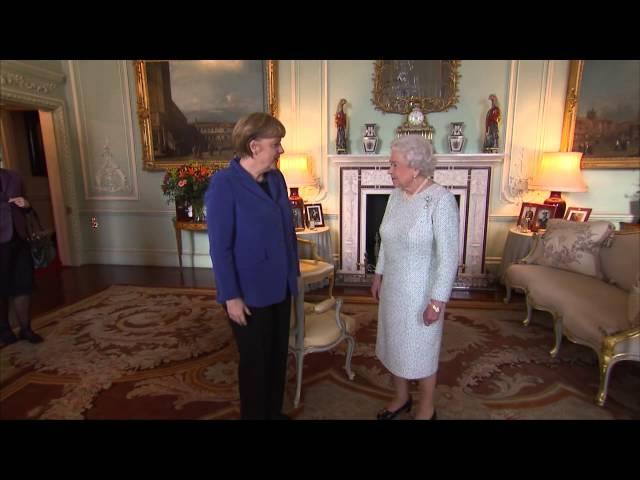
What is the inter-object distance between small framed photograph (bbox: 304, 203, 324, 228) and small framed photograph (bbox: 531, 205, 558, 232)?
2231 mm

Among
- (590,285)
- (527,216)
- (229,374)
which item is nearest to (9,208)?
(229,374)

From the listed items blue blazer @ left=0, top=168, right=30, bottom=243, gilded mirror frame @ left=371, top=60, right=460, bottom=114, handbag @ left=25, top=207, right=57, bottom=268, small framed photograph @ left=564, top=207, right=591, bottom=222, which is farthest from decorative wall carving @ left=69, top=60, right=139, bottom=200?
small framed photograph @ left=564, top=207, right=591, bottom=222

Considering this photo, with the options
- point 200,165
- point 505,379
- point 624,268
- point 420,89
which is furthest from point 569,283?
point 200,165

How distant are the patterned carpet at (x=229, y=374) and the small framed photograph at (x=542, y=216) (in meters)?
1.02

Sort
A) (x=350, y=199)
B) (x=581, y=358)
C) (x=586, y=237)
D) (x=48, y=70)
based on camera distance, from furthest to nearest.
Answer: (x=48, y=70)
(x=350, y=199)
(x=586, y=237)
(x=581, y=358)

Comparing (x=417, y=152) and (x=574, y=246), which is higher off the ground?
(x=417, y=152)

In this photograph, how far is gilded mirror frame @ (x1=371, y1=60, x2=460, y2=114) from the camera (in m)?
4.10

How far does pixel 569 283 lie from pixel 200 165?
4.03 m

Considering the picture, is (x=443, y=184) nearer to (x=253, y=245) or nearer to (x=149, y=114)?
(x=253, y=245)

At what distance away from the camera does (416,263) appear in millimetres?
1645

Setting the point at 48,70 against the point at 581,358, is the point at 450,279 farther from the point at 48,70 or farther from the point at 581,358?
the point at 48,70

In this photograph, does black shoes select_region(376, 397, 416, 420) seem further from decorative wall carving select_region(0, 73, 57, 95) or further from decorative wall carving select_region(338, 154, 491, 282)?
decorative wall carving select_region(0, 73, 57, 95)

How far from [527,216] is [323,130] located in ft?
7.99

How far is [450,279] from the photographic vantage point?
158 centimetres
